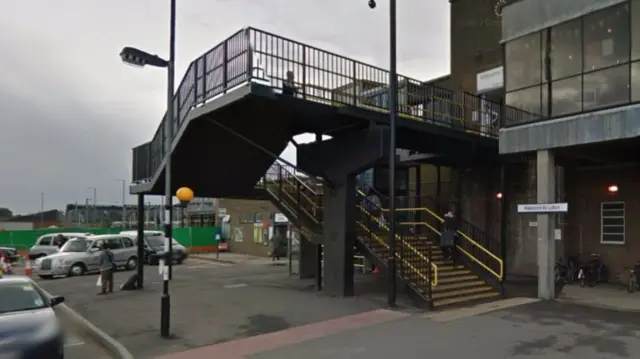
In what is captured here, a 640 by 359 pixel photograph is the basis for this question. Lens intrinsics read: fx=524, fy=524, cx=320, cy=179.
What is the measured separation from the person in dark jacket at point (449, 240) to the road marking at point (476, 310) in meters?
Answer: 2.45

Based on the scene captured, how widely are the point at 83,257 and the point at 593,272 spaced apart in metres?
22.0

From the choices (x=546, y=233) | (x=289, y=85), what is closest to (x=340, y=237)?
(x=289, y=85)

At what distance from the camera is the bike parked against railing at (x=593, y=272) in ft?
55.0

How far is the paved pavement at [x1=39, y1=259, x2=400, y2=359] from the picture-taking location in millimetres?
10289

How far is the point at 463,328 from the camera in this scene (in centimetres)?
1035

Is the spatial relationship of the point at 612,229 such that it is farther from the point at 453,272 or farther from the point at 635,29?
the point at 635,29

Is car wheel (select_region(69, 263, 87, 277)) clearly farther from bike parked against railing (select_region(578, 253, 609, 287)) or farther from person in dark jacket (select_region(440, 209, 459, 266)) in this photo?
bike parked against railing (select_region(578, 253, 609, 287))

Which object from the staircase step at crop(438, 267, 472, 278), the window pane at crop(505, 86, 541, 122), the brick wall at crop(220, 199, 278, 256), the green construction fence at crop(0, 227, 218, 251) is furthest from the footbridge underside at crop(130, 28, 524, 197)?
the green construction fence at crop(0, 227, 218, 251)

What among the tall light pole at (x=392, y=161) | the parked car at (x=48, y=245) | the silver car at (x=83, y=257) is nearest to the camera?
the tall light pole at (x=392, y=161)

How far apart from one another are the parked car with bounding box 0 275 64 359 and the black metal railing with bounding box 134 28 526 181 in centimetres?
594

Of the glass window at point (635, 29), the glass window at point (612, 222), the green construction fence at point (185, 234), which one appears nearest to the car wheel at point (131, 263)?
the green construction fence at point (185, 234)

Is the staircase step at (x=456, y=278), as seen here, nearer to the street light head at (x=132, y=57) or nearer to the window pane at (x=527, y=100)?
the window pane at (x=527, y=100)

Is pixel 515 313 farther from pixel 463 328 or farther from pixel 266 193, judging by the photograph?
pixel 266 193

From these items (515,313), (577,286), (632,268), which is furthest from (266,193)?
(632,268)
